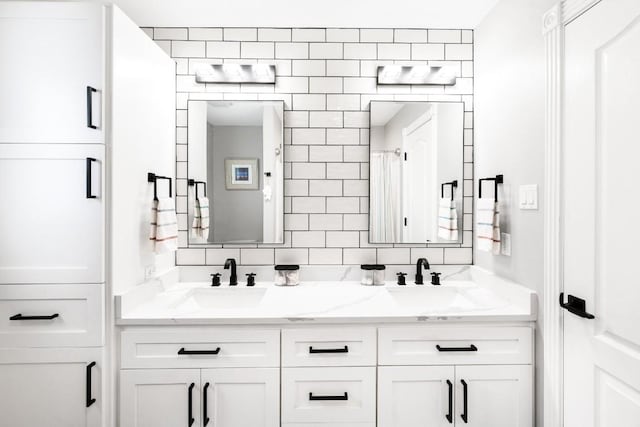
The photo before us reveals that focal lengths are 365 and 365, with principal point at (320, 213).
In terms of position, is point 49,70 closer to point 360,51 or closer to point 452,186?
point 360,51

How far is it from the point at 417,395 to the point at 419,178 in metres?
1.17

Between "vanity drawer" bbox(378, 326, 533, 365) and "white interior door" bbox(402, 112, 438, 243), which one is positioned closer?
"vanity drawer" bbox(378, 326, 533, 365)

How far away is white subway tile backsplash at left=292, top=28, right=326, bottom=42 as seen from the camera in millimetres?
2199

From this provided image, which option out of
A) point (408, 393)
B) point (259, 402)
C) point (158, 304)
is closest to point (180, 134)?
point (158, 304)

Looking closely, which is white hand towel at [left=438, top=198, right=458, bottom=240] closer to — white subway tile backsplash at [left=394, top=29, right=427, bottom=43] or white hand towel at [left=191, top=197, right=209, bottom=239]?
white subway tile backsplash at [left=394, top=29, right=427, bottom=43]

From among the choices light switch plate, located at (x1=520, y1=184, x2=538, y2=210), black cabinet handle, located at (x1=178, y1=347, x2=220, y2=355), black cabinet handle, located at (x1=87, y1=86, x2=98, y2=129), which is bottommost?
black cabinet handle, located at (x1=178, y1=347, x2=220, y2=355)

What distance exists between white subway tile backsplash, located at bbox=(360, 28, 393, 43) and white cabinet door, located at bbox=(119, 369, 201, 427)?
2.03 meters

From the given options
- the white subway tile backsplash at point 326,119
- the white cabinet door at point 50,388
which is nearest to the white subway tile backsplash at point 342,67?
the white subway tile backsplash at point 326,119

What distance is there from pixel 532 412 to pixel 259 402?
1.21m

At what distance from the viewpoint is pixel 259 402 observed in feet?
5.28

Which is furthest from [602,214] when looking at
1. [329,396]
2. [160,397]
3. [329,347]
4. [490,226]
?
[160,397]

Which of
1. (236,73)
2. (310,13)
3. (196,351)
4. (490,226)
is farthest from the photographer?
(236,73)

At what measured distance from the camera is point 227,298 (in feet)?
6.79

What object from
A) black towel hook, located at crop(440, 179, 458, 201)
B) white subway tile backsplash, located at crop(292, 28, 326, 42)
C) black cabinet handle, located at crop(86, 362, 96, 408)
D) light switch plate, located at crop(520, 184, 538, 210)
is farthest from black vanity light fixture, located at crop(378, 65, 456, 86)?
black cabinet handle, located at crop(86, 362, 96, 408)
